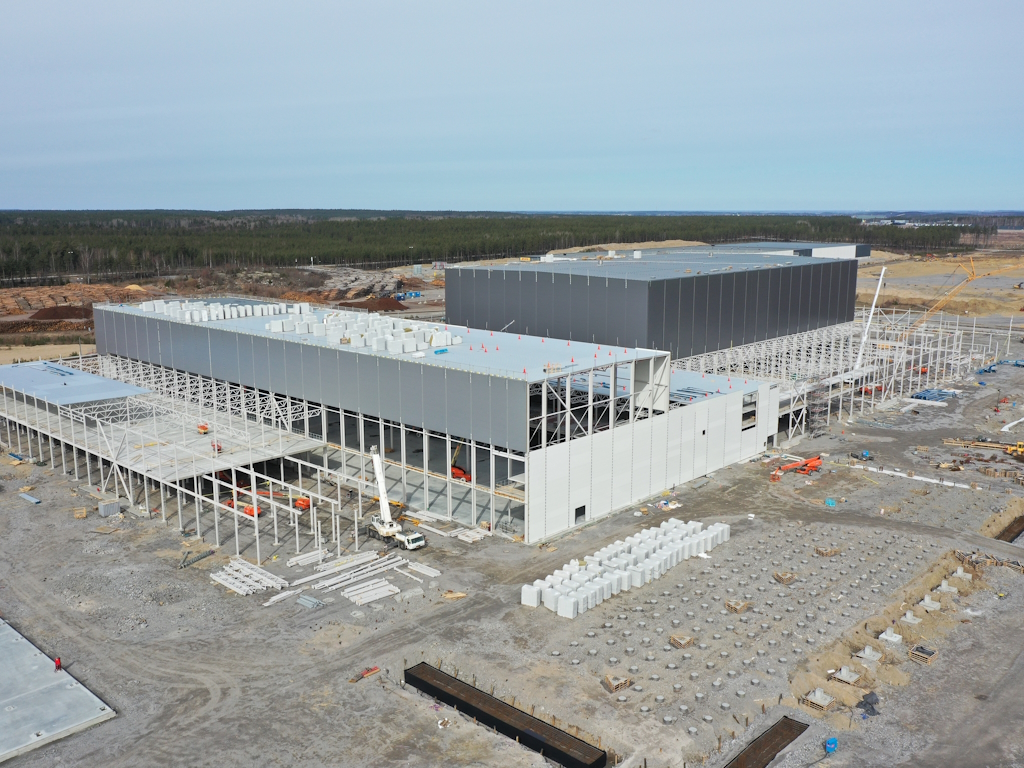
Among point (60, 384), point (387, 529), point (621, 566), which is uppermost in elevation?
point (60, 384)

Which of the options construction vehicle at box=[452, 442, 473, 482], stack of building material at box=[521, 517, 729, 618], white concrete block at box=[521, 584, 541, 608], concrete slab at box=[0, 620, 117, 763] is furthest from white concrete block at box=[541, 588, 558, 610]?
concrete slab at box=[0, 620, 117, 763]

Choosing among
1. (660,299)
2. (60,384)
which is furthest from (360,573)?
(660,299)

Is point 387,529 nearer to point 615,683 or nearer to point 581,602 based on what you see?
point 581,602

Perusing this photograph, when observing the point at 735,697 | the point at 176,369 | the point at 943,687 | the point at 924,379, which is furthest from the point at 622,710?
the point at 924,379

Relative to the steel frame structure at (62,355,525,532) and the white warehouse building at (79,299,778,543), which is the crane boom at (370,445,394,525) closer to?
the steel frame structure at (62,355,525,532)

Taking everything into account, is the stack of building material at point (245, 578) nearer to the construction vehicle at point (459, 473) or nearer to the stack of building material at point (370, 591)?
the stack of building material at point (370, 591)
